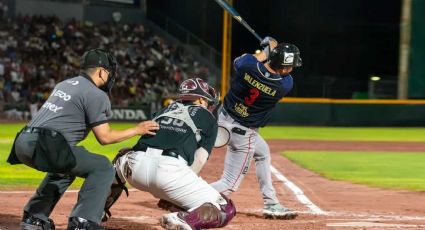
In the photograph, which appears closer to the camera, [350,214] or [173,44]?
[350,214]

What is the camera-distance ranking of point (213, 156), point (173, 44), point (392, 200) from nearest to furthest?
point (392, 200) < point (213, 156) < point (173, 44)

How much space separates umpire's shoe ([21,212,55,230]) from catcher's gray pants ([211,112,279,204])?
207 centimetres

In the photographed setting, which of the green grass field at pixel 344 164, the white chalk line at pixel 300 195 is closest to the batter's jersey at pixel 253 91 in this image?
the white chalk line at pixel 300 195

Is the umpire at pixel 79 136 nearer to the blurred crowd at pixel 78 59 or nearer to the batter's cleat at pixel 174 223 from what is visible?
the batter's cleat at pixel 174 223

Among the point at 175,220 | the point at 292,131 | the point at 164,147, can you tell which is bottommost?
the point at 292,131

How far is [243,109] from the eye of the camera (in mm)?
7734

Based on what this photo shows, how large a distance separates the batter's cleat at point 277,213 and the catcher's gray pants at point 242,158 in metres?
0.08

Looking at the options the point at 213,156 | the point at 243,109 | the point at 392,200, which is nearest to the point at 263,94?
the point at 243,109

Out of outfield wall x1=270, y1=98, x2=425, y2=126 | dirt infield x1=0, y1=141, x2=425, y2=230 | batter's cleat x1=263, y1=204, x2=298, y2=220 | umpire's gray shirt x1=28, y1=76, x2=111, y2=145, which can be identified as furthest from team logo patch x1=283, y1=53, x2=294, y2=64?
outfield wall x1=270, y1=98, x2=425, y2=126

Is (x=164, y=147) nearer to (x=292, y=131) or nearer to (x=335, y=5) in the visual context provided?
(x=292, y=131)

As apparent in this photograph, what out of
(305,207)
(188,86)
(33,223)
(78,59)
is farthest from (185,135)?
(78,59)

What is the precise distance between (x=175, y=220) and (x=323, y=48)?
29904 mm

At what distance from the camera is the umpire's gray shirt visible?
5.85 m

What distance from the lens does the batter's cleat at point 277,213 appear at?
25.0 feet
